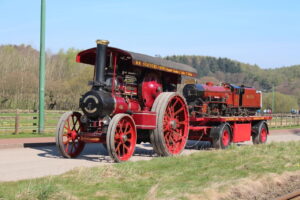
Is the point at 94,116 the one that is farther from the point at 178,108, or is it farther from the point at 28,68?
the point at 28,68

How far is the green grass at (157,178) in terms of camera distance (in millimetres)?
6695

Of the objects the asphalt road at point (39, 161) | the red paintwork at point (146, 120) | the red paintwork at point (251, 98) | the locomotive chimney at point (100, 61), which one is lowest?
the asphalt road at point (39, 161)

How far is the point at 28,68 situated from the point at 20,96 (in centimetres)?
1142

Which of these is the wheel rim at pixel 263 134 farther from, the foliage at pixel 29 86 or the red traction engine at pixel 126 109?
the foliage at pixel 29 86

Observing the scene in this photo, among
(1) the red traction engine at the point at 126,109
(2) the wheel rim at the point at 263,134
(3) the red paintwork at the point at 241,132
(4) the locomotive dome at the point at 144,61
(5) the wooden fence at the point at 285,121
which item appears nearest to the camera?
(1) the red traction engine at the point at 126,109

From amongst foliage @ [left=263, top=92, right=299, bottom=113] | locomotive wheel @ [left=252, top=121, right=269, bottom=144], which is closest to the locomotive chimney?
locomotive wheel @ [left=252, top=121, right=269, bottom=144]

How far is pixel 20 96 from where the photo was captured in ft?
137

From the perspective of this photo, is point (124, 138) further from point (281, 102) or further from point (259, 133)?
point (281, 102)

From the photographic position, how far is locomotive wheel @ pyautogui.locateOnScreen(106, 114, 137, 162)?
10734mm

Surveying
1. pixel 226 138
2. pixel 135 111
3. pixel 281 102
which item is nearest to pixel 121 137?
pixel 135 111

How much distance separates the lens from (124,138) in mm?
11297

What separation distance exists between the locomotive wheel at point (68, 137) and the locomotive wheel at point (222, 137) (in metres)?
4.82

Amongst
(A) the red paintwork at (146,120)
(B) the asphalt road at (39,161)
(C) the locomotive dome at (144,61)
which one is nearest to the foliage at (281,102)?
(C) the locomotive dome at (144,61)

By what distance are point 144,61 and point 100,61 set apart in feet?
4.23
